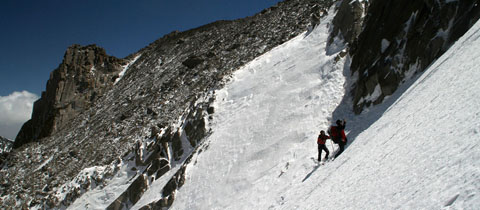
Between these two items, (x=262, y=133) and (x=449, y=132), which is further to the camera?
(x=262, y=133)

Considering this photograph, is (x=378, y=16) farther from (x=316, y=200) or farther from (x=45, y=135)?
(x=45, y=135)

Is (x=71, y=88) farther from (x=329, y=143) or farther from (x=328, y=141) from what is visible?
(x=329, y=143)

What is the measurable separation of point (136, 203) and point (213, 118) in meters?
7.45

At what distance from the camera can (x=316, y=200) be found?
661cm

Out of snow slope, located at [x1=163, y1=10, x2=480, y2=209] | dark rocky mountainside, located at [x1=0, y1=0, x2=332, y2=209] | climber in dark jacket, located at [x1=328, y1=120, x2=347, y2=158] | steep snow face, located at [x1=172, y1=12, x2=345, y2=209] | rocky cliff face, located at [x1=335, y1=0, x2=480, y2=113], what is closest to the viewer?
snow slope, located at [x1=163, y1=10, x2=480, y2=209]

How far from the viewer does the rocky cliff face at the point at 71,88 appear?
43606 millimetres

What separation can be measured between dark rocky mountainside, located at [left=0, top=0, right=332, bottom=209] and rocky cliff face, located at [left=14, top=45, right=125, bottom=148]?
17 centimetres

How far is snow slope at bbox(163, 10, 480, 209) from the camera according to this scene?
3828 mm

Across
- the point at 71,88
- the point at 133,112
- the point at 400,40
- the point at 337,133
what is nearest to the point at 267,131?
the point at 337,133

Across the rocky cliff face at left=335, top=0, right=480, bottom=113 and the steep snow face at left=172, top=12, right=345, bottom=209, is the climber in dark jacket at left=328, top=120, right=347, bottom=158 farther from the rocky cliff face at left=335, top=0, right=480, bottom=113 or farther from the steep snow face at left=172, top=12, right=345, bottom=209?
the rocky cliff face at left=335, top=0, right=480, bottom=113

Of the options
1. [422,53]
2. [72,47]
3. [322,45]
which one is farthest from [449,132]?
[72,47]

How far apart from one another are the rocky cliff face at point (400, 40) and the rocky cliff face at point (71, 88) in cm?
4303

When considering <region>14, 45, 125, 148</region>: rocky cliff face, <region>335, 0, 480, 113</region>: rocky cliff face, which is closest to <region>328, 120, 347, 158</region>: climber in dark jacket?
<region>335, 0, 480, 113</region>: rocky cliff face

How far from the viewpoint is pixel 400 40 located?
11703mm
